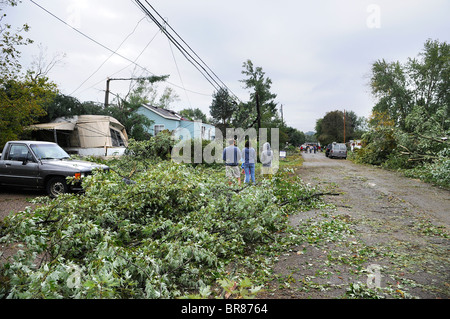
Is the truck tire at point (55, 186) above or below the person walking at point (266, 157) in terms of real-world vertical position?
below

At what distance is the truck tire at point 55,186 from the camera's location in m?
7.66

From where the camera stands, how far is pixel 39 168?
7.80 metres

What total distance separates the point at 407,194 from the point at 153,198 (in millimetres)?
8492

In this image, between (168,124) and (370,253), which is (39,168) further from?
(168,124)

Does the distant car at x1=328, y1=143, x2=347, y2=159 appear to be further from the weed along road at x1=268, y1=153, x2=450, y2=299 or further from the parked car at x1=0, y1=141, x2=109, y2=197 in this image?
the parked car at x1=0, y1=141, x2=109, y2=197

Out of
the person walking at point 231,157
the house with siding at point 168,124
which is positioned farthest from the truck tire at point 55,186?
the house with siding at point 168,124

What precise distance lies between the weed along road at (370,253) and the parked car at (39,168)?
613cm

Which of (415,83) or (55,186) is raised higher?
(415,83)

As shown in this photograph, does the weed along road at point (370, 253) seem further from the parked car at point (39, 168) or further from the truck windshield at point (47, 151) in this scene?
the truck windshield at point (47, 151)

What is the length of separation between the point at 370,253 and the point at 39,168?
8655mm

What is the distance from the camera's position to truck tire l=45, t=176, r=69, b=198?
766 cm

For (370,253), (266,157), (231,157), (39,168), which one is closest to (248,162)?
(231,157)
